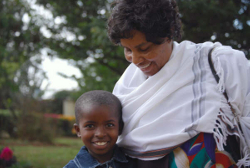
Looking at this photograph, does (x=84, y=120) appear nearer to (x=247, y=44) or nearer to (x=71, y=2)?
(x=247, y=44)

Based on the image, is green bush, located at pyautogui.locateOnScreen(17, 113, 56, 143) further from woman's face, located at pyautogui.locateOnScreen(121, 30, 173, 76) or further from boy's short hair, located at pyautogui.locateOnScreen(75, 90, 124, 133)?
woman's face, located at pyautogui.locateOnScreen(121, 30, 173, 76)

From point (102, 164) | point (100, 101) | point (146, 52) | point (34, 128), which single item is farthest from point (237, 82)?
point (34, 128)

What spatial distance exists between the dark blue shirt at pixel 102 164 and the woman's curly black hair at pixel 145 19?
0.80 meters

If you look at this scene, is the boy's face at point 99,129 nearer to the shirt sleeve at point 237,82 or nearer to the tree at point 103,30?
the shirt sleeve at point 237,82

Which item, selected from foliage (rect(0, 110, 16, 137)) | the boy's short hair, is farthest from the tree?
foliage (rect(0, 110, 16, 137))

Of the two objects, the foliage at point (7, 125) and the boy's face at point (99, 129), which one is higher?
the boy's face at point (99, 129)

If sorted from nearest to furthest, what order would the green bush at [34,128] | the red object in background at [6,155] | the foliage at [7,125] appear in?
the red object in background at [6,155] → the green bush at [34,128] → the foliage at [7,125]

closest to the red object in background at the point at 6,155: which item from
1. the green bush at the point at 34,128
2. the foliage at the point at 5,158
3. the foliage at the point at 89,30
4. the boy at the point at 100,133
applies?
the foliage at the point at 5,158

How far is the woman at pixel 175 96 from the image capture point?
5.41ft

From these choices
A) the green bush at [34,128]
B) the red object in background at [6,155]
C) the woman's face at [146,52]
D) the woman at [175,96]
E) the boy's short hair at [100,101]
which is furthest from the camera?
the green bush at [34,128]

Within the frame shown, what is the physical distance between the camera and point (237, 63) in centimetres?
174

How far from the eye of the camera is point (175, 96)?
5.82ft

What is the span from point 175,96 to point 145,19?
52 centimetres

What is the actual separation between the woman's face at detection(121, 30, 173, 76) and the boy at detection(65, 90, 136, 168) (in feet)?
1.13
